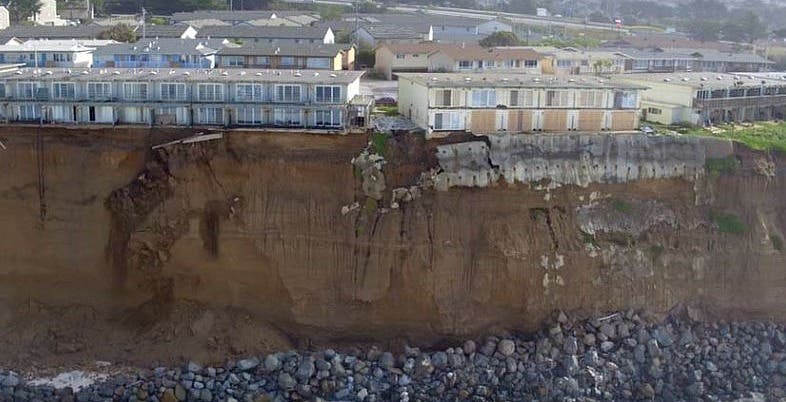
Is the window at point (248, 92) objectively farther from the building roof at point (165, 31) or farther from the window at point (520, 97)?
the building roof at point (165, 31)

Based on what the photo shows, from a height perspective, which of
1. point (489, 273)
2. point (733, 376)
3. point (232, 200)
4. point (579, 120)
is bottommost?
point (733, 376)

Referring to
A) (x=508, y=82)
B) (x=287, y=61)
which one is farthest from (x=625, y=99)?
(x=287, y=61)

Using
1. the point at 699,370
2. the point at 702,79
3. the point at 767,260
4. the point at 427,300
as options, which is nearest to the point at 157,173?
the point at 427,300

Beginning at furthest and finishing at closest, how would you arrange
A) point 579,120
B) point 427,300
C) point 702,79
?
1. point 702,79
2. point 579,120
3. point 427,300

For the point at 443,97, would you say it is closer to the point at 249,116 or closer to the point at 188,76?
the point at 249,116

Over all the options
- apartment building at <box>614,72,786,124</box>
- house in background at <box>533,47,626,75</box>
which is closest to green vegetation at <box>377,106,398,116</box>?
apartment building at <box>614,72,786,124</box>

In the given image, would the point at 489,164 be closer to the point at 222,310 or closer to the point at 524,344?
the point at 524,344

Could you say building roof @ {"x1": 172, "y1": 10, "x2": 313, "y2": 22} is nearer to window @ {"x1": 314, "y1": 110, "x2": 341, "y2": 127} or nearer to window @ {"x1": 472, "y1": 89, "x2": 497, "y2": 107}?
window @ {"x1": 314, "y1": 110, "x2": 341, "y2": 127}
